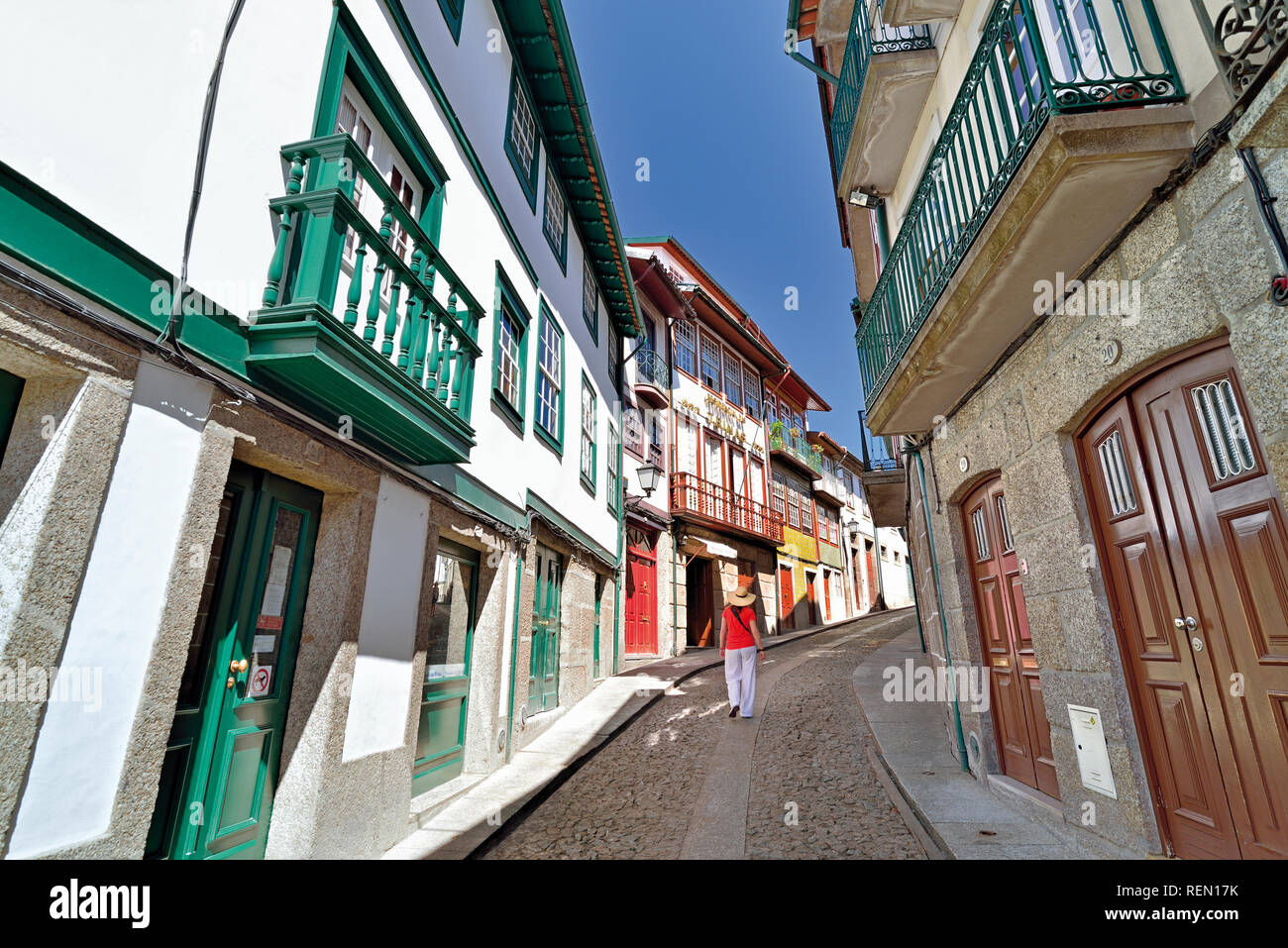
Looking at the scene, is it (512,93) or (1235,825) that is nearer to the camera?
(1235,825)

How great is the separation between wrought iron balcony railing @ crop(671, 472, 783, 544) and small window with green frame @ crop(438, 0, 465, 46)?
1162 cm

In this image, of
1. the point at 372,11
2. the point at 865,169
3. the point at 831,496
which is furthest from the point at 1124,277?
the point at 831,496

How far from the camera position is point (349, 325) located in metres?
3.66

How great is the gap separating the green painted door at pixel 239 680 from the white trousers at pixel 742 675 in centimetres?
523

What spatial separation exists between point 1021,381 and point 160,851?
19.1 ft

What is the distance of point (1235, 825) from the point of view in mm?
2920

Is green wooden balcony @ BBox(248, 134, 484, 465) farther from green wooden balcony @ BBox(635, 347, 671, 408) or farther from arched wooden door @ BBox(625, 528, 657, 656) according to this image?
green wooden balcony @ BBox(635, 347, 671, 408)

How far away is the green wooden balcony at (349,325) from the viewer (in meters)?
3.37

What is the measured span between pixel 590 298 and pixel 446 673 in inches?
302

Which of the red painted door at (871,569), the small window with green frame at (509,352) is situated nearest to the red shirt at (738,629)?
the small window with green frame at (509,352)

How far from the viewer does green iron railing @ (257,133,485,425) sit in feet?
11.5

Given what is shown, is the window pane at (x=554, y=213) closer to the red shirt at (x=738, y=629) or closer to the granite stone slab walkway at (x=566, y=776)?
the red shirt at (x=738, y=629)

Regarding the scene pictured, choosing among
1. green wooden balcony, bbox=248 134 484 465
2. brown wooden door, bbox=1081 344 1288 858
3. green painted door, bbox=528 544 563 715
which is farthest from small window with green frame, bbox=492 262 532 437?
brown wooden door, bbox=1081 344 1288 858

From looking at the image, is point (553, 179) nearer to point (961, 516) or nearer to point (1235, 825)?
point (961, 516)
